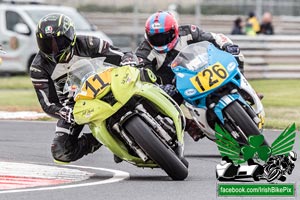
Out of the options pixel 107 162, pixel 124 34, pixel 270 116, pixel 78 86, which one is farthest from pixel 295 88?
pixel 78 86

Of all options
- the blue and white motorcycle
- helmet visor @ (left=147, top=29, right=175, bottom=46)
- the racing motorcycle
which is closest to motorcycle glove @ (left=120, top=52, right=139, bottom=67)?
the racing motorcycle

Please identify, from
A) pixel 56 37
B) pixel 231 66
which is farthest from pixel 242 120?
pixel 56 37

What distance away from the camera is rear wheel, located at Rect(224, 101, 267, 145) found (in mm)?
10227

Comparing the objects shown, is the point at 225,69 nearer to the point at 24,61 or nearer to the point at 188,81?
the point at 188,81

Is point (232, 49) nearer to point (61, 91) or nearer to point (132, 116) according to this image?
point (61, 91)

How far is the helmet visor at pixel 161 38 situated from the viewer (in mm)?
11734

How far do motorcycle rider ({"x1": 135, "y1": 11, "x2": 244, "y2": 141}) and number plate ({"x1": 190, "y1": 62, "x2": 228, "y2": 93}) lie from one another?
78 centimetres

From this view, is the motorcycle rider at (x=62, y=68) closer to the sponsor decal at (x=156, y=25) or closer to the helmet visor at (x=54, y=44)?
the helmet visor at (x=54, y=44)

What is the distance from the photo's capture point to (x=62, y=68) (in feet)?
36.2

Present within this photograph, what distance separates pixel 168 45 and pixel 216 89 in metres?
1.52

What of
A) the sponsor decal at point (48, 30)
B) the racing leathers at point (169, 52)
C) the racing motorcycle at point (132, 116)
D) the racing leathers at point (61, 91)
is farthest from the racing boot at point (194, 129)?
the sponsor decal at point (48, 30)

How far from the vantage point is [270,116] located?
57.2ft

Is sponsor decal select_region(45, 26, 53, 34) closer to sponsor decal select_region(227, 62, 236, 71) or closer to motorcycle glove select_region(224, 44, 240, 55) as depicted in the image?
sponsor decal select_region(227, 62, 236, 71)

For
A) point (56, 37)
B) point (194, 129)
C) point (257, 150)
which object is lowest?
point (194, 129)
